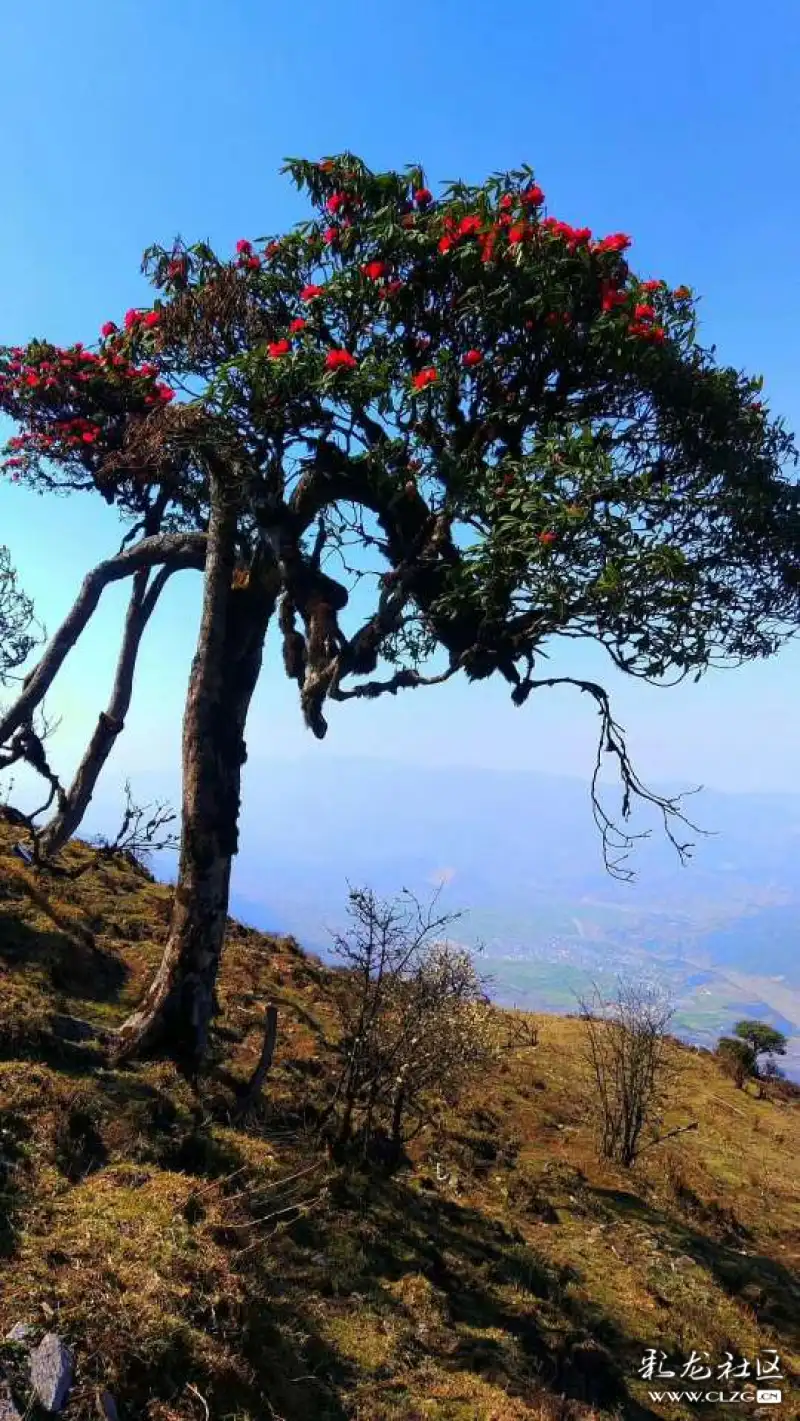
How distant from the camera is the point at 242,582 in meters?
12.2

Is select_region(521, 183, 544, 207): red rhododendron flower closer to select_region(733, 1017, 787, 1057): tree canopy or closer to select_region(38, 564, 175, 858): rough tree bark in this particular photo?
select_region(38, 564, 175, 858): rough tree bark

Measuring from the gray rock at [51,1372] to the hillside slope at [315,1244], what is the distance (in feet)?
0.33

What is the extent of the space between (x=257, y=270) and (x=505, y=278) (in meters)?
3.63

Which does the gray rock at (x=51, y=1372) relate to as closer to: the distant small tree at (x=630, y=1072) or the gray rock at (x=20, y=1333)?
the gray rock at (x=20, y=1333)

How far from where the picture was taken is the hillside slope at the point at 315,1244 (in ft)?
18.2

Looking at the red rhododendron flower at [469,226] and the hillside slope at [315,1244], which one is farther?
the red rhododendron flower at [469,226]

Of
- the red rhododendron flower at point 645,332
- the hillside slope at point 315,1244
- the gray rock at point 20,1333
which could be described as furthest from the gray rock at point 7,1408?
the red rhododendron flower at point 645,332

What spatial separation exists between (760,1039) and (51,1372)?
29.9 metres

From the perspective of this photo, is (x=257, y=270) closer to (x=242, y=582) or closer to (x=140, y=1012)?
(x=242, y=582)

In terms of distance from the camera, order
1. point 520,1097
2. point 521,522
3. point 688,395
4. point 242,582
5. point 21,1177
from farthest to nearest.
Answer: point 520,1097
point 242,582
point 688,395
point 521,522
point 21,1177

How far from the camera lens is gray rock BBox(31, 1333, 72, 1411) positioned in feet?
14.6

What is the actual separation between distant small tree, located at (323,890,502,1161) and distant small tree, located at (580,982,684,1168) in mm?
4732

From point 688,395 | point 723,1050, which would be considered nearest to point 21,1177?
point 688,395

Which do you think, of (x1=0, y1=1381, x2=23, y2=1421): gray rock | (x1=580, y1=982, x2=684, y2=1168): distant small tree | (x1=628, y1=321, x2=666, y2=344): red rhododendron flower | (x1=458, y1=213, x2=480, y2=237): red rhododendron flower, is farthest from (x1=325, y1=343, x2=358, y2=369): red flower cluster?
(x1=580, y1=982, x2=684, y2=1168): distant small tree
